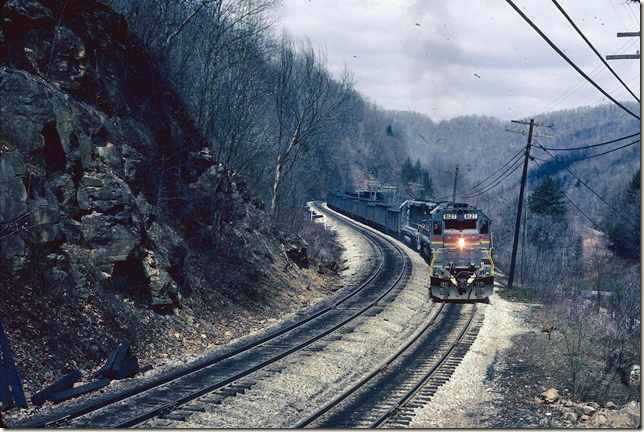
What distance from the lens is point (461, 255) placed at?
27188mm

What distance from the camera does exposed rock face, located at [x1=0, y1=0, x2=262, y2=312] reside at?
1548 centimetres

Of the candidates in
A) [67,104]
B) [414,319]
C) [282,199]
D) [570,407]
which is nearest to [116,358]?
[67,104]

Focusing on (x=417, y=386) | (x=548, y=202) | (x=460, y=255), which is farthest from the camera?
(x=548, y=202)

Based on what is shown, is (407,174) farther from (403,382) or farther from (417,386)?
(417,386)

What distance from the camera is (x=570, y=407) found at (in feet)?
47.0

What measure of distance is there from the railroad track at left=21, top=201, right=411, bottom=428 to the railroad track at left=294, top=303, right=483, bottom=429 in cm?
239

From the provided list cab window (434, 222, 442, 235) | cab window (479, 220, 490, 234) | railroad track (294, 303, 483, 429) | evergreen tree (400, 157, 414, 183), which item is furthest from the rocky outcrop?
evergreen tree (400, 157, 414, 183)

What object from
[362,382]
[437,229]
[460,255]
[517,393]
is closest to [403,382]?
[362,382]

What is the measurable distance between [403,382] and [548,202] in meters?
76.6

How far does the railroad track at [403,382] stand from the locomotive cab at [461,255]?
3.83 meters

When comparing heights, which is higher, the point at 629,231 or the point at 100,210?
the point at 629,231

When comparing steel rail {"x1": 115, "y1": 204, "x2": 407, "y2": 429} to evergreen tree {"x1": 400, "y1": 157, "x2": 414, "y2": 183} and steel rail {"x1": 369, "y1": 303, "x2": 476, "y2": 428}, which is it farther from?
evergreen tree {"x1": 400, "y1": 157, "x2": 414, "y2": 183}

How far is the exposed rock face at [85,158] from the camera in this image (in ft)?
50.8

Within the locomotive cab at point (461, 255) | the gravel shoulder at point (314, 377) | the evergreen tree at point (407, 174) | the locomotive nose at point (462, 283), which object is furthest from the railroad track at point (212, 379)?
the evergreen tree at point (407, 174)
